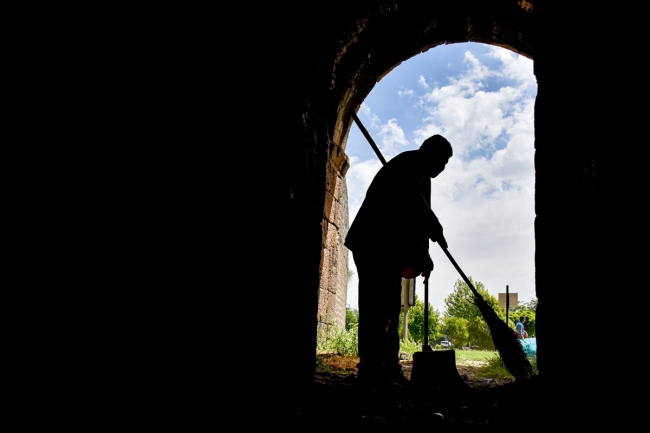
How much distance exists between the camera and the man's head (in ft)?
13.7

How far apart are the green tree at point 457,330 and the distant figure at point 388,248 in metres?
38.7

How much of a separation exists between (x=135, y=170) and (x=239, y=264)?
79 centimetres

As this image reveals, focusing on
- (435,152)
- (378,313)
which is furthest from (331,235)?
(378,313)

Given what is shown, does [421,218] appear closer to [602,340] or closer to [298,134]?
[298,134]

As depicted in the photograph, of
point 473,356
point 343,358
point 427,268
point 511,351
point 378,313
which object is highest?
point 427,268

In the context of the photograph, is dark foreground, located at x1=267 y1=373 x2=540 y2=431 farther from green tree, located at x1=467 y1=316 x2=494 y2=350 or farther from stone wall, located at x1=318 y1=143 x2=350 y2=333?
green tree, located at x1=467 y1=316 x2=494 y2=350

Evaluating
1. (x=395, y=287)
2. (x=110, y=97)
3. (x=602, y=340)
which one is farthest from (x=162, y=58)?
(x=395, y=287)

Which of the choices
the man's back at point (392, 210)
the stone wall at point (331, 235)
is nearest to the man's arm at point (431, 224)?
the man's back at point (392, 210)

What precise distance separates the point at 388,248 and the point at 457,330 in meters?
39.8

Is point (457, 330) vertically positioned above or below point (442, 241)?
below

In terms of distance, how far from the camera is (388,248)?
152 inches

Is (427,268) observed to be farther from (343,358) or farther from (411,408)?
(343,358)

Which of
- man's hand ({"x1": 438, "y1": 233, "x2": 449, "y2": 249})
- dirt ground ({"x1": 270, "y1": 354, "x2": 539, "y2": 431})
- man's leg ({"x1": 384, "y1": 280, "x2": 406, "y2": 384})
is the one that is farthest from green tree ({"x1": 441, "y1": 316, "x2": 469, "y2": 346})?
dirt ground ({"x1": 270, "y1": 354, "x2": 539, "y2": 431})

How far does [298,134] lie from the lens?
2.76 m
